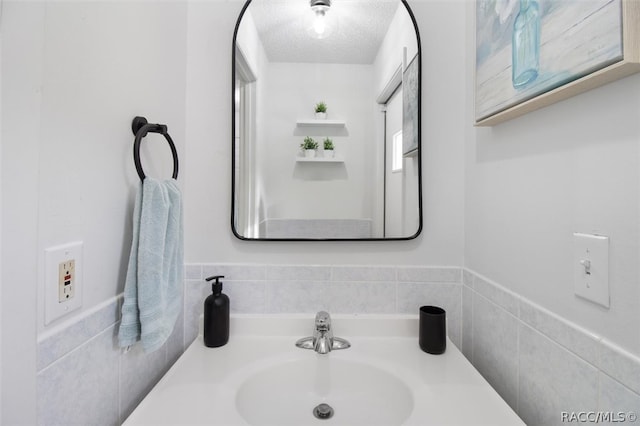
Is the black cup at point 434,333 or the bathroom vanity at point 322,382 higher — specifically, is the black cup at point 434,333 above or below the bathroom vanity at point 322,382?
above

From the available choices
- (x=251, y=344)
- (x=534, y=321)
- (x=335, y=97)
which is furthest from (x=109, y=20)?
(x=534, y=321)

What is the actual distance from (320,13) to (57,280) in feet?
3.36

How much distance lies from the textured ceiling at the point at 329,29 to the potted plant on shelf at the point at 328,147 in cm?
27

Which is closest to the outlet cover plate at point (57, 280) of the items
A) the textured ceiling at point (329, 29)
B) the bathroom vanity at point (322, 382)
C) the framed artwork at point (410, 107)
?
the bathroom vanity at point (322, 382)

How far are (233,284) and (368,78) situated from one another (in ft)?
2.71

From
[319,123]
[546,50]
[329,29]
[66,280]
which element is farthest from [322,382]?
[329,29]

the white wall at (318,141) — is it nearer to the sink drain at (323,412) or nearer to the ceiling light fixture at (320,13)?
the ceiling light fixture at (320,13)

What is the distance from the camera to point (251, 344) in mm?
951

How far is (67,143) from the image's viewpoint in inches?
22.4

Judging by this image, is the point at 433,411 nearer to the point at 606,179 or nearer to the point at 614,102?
the point at 606,179

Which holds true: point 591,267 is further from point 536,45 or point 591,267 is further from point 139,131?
point 139,131

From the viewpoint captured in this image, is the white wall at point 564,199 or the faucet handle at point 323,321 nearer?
the white wall at point 564,199

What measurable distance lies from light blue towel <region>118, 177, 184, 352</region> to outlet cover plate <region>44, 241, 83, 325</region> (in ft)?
0.35

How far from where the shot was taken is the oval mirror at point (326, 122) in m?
1.02
